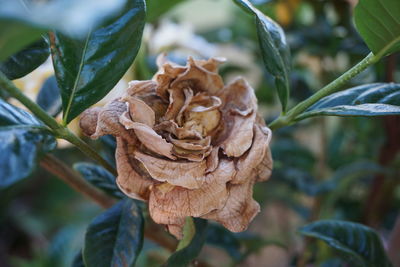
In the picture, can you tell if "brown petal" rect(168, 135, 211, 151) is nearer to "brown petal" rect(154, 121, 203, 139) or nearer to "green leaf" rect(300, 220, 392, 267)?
"brown petal" rect(154, 121, 203, 139)

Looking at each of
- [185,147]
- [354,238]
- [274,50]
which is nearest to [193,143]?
[185,147]

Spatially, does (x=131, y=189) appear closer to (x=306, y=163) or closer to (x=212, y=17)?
(x=306, y=163)

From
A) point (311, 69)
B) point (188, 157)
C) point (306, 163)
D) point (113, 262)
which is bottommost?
point (306, 163)

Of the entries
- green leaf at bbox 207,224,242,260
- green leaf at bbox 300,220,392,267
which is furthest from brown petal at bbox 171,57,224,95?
green leaf at bbox 207,224,242,260

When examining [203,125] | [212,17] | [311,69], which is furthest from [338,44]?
[212,17]

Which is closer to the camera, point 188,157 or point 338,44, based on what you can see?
point 188,157

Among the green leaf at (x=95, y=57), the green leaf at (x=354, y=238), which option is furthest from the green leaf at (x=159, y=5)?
the green leaf at (x=354, y=238)
